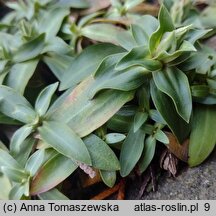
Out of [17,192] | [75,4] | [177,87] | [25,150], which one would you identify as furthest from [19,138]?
[75,4]

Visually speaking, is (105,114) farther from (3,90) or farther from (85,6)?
(85,6)

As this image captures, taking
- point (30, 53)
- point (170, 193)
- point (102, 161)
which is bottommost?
point (170, 193)

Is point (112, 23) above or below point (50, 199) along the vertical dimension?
above

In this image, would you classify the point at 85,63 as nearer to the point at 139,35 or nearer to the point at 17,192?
the point at 139,35

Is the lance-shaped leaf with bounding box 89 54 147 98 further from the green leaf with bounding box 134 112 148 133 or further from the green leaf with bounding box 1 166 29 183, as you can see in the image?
the green leaf with bounding box 1 166 29 183

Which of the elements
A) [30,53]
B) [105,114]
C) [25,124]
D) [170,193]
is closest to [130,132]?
[105,114]
